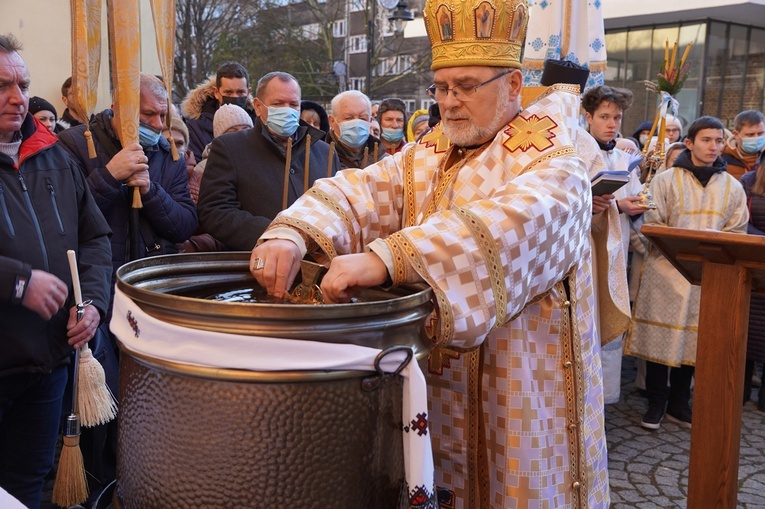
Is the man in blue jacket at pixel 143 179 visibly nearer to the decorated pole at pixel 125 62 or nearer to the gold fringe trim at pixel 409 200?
the decorated pole at pixel 125 62

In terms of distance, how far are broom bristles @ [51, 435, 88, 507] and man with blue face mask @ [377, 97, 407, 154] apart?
472 centimetres

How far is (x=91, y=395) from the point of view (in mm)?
2658

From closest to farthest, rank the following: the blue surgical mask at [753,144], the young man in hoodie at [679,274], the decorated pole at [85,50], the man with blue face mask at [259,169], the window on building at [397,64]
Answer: the decorated pole at [85,50] < the man with blue face mask at [259,169] < the young man in hoodie at [679,274] < the blue surgical mask at [753,144] < the window on building at [397,64]

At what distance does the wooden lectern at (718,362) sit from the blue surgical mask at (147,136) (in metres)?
2.43

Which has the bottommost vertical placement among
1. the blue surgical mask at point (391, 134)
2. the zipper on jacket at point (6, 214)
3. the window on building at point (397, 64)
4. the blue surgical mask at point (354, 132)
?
the zipper on jacket at point (6, 214)

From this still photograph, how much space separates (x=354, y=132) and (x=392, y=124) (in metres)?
2.00

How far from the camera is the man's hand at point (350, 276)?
1536 mm

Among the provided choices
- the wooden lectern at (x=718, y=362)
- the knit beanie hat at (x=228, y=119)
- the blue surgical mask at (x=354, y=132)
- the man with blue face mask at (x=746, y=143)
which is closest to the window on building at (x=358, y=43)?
the man with blue face mask at (x=746, y=143)

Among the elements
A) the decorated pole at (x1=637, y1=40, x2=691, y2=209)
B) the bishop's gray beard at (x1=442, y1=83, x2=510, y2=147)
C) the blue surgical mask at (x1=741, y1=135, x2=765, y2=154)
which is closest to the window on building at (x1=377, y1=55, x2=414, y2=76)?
the blue surgical mask at (x1=741, y1=135, x2=765, y2=154)

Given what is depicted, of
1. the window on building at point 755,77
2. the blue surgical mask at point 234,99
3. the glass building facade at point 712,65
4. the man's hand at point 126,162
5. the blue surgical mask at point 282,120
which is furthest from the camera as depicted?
the window on building at point 755,77

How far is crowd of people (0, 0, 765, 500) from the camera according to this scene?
167 cm

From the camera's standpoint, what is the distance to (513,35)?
204 cm

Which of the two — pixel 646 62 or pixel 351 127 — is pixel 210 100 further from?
pixel 646 62

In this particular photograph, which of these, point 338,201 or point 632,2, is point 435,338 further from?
point 632,2
